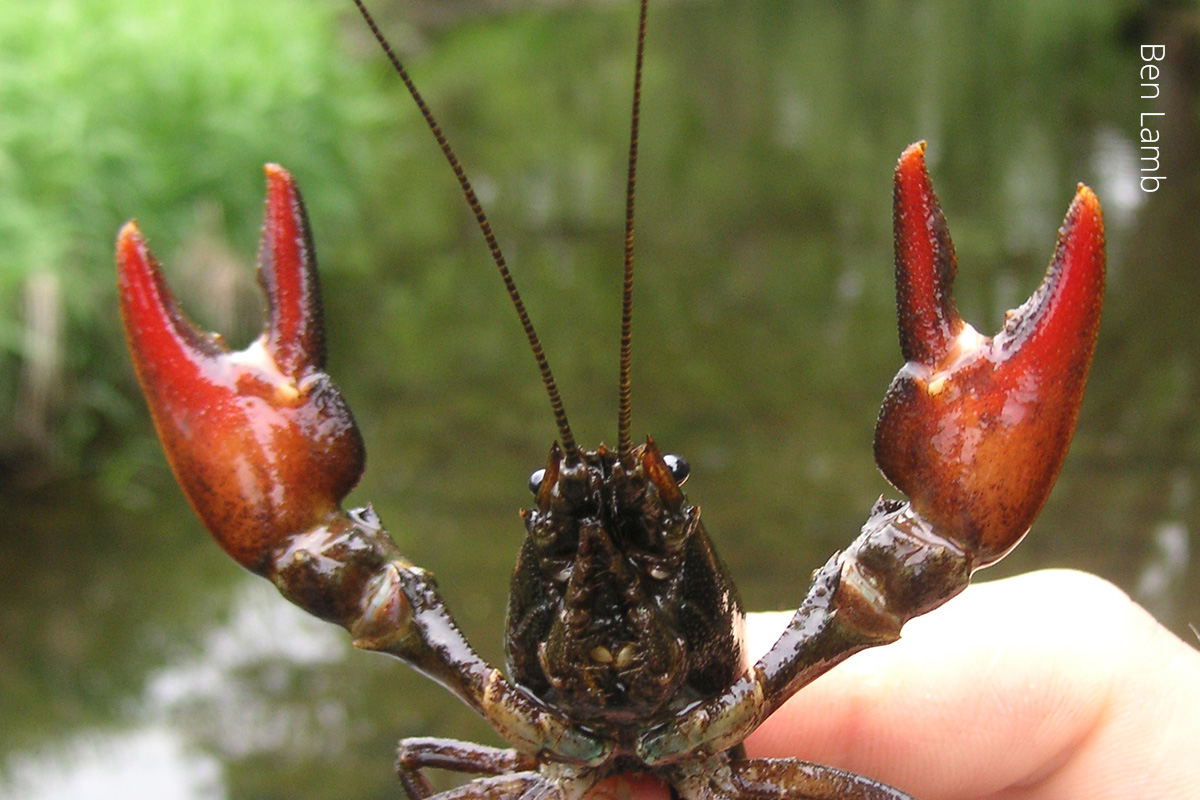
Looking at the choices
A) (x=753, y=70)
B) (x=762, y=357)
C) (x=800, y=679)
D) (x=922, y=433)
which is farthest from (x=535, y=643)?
(x=753, y=70)

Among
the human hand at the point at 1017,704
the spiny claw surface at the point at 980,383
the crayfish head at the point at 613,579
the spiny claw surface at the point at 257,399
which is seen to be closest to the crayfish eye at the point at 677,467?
the crayfish head at the point at 613,579

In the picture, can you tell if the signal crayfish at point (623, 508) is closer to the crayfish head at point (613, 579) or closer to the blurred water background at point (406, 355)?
the crayfish head at point (613, 579)

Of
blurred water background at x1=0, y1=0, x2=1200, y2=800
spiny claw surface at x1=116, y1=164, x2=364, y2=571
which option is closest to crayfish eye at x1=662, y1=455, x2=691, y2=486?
spiny claw surface at x1=116, y1=164, x2=364, y2=571

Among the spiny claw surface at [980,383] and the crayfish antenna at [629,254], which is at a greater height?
the crayfish antenna at [629,254]

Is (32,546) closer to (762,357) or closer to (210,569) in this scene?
(210,569)

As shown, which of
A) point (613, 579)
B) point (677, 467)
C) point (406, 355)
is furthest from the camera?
point (406, 355)

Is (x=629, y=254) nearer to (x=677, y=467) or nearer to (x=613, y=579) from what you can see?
(x=677, y=467)

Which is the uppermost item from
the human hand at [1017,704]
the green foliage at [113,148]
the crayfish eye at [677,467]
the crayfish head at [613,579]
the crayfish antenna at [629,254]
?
the green foliage at [113,148]

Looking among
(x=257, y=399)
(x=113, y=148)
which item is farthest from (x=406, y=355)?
(x=257, y=399)
